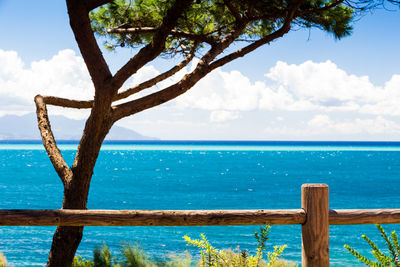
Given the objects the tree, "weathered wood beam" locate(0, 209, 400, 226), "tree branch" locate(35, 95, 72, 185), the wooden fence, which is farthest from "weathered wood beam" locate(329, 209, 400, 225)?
"tree branch" locate(35, 95, 72, 185)

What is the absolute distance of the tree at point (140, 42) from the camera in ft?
14.7

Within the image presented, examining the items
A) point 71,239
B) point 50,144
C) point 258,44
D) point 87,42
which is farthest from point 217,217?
point 258,44

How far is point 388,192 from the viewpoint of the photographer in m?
31.7

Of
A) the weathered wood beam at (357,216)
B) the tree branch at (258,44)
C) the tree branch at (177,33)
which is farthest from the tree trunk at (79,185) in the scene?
the weathered wood beam at (357,216)

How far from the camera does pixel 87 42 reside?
14.7ft

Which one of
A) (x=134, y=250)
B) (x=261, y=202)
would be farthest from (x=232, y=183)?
(x=134, y=250)

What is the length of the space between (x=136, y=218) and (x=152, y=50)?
2.18m

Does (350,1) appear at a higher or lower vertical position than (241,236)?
higher

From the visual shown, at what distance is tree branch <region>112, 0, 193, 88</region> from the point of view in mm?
4430

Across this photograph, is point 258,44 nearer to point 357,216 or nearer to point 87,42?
point 87,42

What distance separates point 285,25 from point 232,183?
34808 mm

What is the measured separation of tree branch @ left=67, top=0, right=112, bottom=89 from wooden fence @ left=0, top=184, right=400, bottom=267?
1945 mm

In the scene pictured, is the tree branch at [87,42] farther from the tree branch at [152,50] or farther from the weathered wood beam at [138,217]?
the weathered wood beam at [138,217]

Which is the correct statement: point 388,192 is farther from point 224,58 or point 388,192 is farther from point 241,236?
point 224,58
